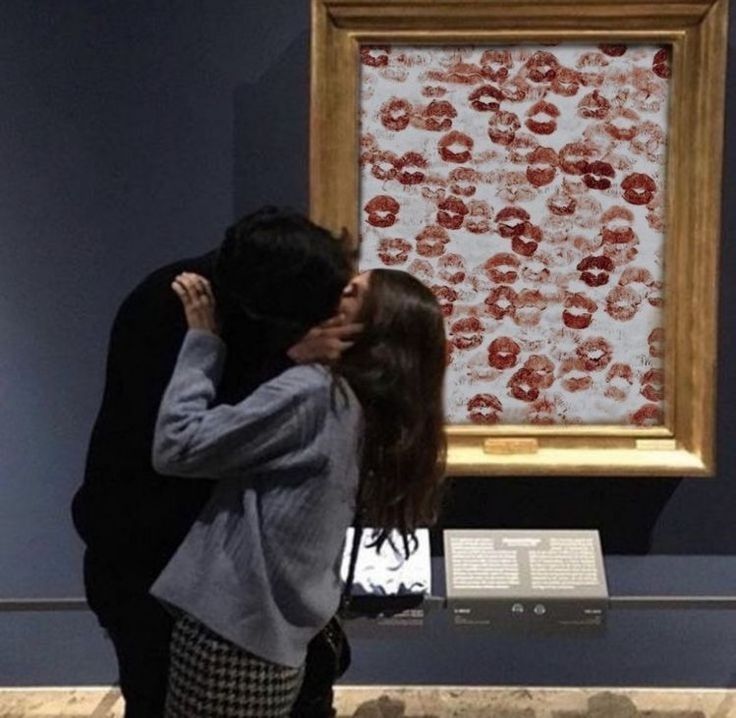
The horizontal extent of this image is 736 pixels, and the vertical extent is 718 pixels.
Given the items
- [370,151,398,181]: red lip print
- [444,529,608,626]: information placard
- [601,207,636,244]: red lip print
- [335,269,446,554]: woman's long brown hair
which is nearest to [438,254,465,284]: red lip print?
[370,151,398,181]: red lip print

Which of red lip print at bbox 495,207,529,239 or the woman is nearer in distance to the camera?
the woman

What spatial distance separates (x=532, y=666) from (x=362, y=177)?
122 centimetres

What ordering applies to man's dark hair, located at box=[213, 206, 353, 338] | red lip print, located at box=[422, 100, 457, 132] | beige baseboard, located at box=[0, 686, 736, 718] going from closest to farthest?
man's dark hair, located at box=[213, 206, 353, 338] → red lip print, located at box=[422, 100, 457, 132] → beige baseboard, located at box=[0, 686, 736, 718]

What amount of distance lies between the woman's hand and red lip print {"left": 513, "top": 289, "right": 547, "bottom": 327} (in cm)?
103

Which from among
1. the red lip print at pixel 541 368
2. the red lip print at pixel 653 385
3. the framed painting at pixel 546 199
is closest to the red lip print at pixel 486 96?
the framed painting at pixel 546 199

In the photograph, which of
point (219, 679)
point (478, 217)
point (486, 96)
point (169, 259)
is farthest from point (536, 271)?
point (219, 679)

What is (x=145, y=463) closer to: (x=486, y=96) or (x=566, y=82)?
(x=486, y=96)

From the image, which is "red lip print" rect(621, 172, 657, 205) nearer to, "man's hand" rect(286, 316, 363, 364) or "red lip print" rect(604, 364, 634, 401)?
"red lip print" rect(604, 364, 634, 401)

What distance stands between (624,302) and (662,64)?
1.67ft

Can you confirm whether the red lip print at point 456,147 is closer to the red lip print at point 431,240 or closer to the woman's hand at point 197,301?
the red lip print at point 431,240

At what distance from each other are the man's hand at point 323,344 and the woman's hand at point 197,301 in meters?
0.13

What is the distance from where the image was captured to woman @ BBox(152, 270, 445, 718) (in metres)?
1.60

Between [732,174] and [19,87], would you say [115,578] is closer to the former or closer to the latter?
[19,87]

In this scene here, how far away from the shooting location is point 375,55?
2432 mm
